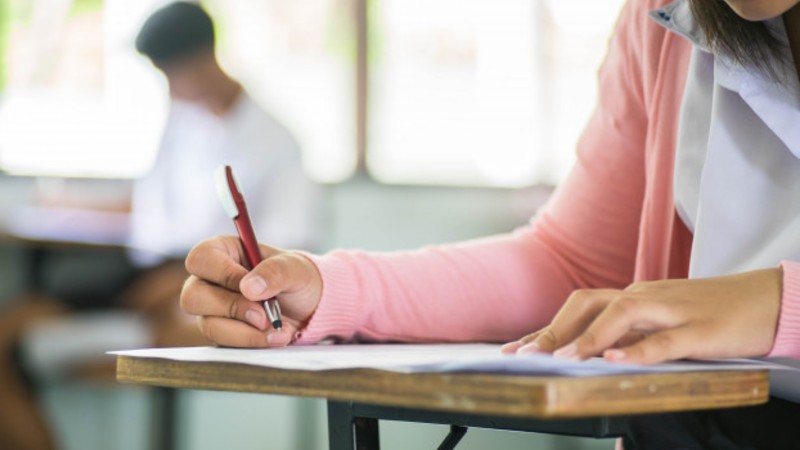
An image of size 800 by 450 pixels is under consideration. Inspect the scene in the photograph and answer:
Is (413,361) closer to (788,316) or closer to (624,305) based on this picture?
(624,305)

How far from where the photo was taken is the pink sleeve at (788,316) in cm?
69

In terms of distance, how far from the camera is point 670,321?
663 millimetres

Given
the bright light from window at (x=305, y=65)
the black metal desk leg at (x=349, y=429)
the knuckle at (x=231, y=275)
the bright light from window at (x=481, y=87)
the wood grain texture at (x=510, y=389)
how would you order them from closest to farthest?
the wood grain texture at (x=510, y=389)
the black metal desk leg at (x=349, y=429)
the knuckle at (x=231, y=275)
the bright light from window at (x=481, y=87)
the bright light from window at (x=305, y=65)

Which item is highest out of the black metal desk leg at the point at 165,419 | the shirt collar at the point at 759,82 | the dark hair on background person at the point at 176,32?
the dark hair on background person at the point at 176,32

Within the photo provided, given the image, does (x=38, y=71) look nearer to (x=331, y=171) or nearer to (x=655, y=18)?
(x=331, y=171)

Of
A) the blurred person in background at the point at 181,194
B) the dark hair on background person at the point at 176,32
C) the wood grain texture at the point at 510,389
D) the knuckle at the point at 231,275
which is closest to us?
the wood grain texture at the point at 510,389

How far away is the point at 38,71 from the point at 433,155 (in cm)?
162

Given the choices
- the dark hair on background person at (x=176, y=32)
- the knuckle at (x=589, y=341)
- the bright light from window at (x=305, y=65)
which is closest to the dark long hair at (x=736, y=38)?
the knuckle at (x=589, y=341)

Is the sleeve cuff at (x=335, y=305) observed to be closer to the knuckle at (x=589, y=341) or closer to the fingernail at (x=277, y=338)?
the fingernail at (x=277, y=338)

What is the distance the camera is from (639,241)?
1.05 meters

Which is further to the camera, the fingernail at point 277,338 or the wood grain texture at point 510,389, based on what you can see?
the fingernail at point 277,338

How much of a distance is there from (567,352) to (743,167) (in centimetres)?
35

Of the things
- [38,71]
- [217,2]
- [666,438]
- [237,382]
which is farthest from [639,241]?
[38,71]

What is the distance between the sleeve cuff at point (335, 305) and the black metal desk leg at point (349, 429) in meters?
0.12
